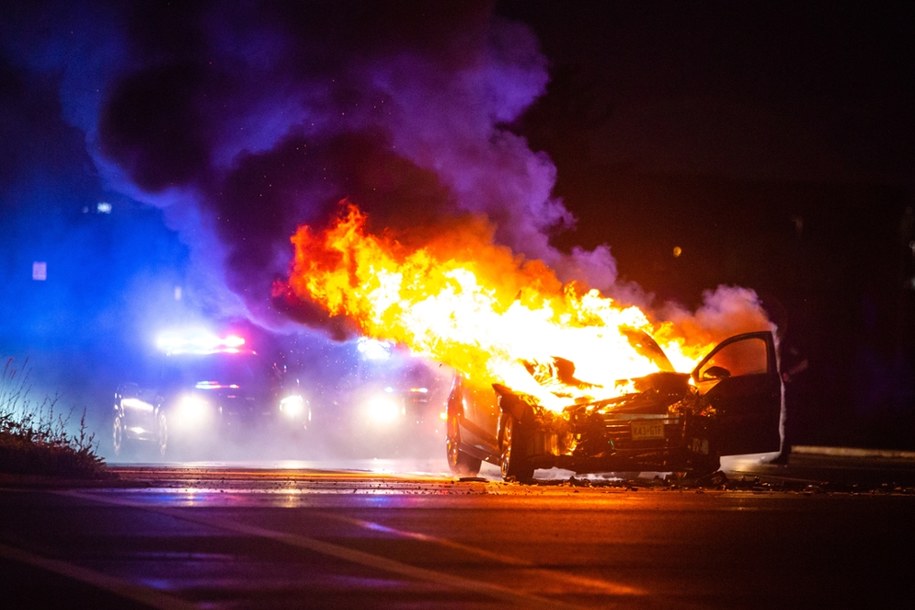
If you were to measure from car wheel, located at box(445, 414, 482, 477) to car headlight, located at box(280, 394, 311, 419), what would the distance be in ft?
20.0

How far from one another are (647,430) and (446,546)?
600 centimetres

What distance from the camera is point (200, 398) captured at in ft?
74.1

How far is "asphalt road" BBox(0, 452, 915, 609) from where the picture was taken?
7457 millimetres

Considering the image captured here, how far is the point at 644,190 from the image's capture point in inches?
1977

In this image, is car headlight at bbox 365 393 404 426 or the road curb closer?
car headlight at bbox 365 393 404 426

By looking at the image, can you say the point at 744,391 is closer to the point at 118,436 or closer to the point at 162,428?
the point at 162,428

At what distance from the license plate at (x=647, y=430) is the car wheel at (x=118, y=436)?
36.7ft

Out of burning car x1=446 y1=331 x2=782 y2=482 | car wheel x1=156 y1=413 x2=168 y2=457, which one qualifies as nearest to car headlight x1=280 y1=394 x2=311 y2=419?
car wheel x1=156 y1=413 x2=168 y2=457

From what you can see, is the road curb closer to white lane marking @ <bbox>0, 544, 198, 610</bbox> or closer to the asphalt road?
the asphalt road

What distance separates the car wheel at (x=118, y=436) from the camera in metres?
22.6

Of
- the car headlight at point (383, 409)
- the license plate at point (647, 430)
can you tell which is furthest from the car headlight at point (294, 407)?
the license plate at point (647, 430)

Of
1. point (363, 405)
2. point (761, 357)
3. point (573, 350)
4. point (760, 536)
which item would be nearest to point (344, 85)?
point (363, 405)

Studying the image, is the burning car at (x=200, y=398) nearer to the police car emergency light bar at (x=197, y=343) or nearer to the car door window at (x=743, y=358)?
the police car emergency light bar at (x=197, y=343)

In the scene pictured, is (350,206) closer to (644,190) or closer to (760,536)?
(760,536)
